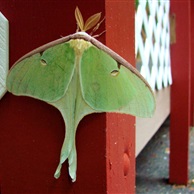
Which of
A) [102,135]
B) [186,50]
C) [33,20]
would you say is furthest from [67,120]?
[186,50]

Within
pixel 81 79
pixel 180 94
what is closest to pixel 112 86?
pixel 81 79

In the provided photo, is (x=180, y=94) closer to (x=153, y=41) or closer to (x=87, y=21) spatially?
(x=153, y=41)

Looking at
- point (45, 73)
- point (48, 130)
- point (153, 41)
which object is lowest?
point (48, 130)

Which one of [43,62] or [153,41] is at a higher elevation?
[153,41]

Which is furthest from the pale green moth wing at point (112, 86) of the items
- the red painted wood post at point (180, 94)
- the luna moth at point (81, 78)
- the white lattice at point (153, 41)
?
the red painted wood post at point (180, 94)

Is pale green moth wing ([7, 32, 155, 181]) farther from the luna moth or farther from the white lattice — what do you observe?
the white lattice

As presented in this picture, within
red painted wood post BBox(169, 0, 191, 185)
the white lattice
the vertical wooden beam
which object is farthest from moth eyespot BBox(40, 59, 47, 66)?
red painted wood post BBox(169, 0, 191, 185)
